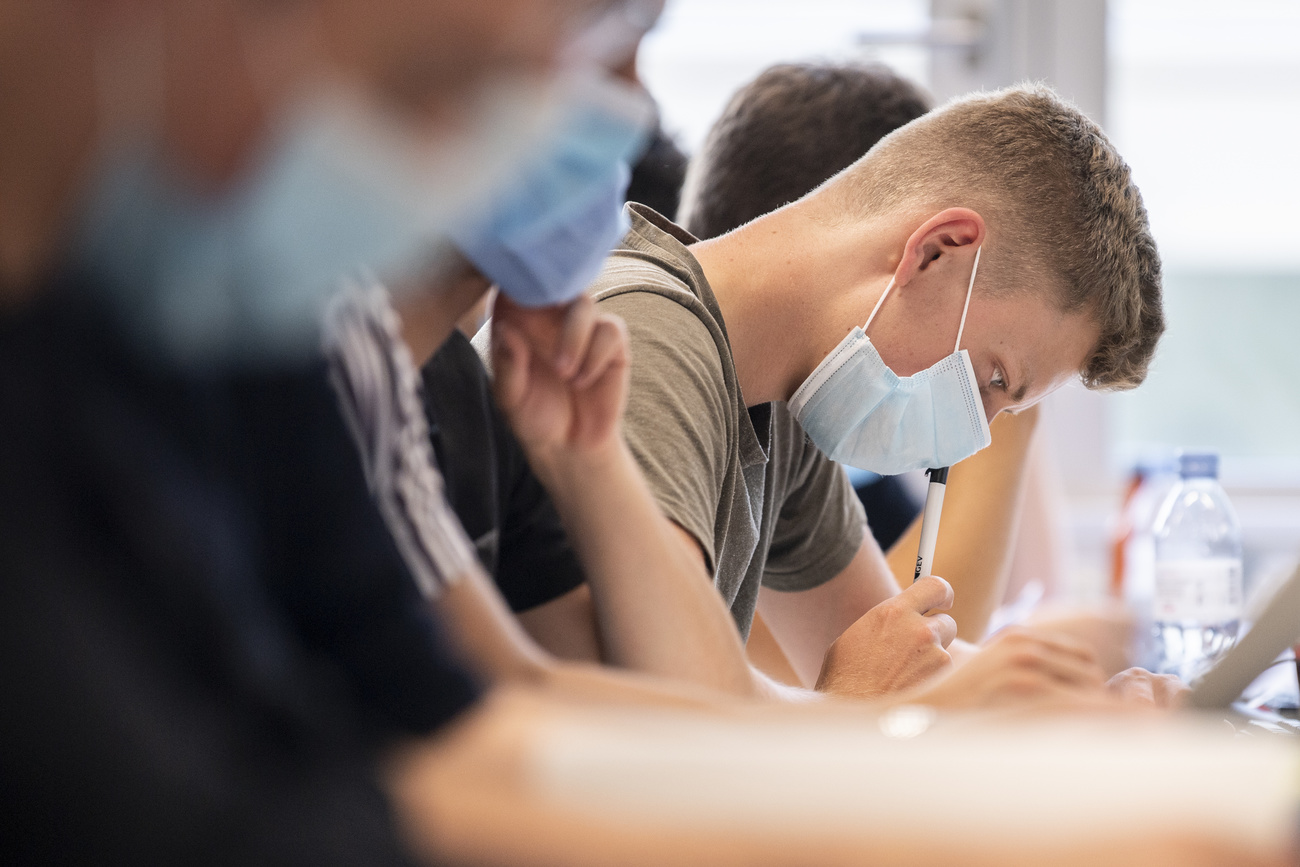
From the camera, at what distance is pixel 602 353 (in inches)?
34.6

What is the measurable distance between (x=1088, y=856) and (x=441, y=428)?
26.8 inches

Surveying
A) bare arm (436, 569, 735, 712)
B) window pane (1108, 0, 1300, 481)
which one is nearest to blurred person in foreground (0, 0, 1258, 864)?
bare arm (436, 569, 735, 712)

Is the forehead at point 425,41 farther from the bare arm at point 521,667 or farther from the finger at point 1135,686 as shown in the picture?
the finger at point 1135,686

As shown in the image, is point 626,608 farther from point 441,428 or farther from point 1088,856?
point 1088,856

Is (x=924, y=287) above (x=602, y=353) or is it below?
below

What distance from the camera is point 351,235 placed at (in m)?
0.49

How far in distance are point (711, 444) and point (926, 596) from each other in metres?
0.27

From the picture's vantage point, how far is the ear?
4.13 feet

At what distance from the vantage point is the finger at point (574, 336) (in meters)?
0.87

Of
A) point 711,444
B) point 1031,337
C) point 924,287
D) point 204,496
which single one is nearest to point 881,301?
point 924,287

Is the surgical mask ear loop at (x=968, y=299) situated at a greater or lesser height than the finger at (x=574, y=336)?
lesser

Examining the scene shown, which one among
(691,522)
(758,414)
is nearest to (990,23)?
(758,414)

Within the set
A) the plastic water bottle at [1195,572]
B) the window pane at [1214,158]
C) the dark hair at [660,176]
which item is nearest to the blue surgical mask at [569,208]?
the plastic water bottle at [1195,572]

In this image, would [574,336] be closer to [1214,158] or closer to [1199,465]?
[1199,465]
